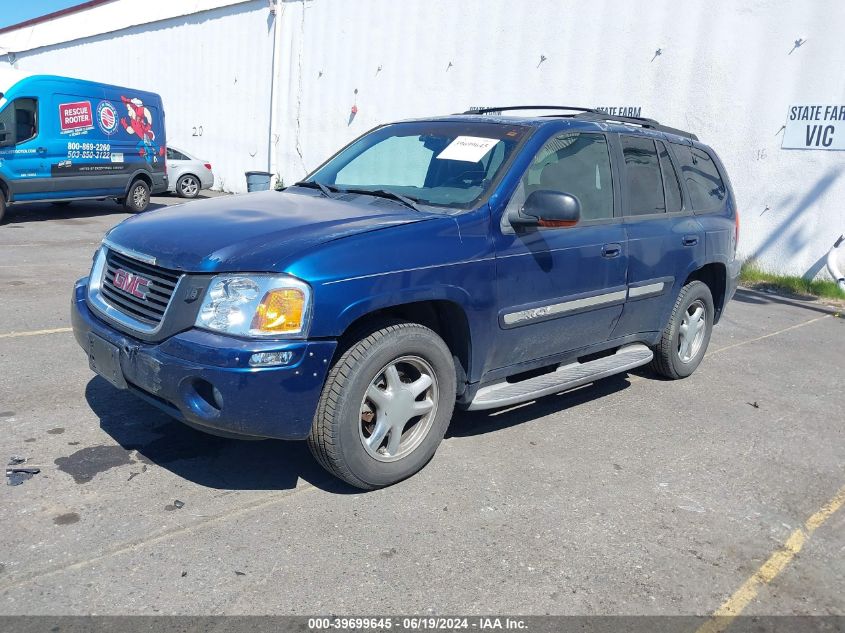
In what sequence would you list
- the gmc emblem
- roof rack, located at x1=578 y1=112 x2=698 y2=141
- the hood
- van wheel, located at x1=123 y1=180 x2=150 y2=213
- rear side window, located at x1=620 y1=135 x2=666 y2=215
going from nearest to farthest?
the hood < the gmc emblem < rear side window, located at x1=620 y1=135 x2=666 y2=215 < roof rack, located at x1=578 y1=112 x2=698 y2=141 < van wheel, located at x1=123 y1=180 x2=150 y2=213

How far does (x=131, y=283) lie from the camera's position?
3.77 m

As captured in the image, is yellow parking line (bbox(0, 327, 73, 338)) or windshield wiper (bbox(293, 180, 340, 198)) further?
yellow parking line (bbox(0, 327, 73, 338))

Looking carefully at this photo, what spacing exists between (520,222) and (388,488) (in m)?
1.53

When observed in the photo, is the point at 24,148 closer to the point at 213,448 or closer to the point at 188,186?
the point at 188,186

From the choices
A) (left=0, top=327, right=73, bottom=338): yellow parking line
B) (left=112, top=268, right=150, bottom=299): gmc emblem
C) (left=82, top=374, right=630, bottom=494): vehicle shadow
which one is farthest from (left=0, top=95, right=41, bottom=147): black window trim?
(left=112, top=268, right=150, bottom=299): gmc emblem

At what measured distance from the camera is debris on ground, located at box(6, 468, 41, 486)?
3634 millimetres

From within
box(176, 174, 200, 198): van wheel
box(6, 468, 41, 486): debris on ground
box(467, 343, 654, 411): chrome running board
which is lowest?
box(176, 174, 200, 198): van wheel

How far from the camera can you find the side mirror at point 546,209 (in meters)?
4.04

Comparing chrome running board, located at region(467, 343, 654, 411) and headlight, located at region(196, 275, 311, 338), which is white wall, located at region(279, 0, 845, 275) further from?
headlight, located at region(196, 275, 311, 338)

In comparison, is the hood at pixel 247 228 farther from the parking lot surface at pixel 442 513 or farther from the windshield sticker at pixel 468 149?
the parking lot surface at pixel 442 513

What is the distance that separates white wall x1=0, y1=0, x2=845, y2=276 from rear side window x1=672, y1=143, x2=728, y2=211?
217 inches

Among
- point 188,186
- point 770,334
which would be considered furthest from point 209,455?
point 188,186

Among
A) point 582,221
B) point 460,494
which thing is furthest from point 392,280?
point 582,221

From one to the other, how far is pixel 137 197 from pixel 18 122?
9.75 ft
